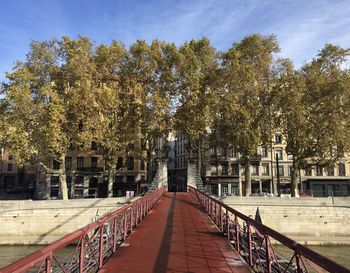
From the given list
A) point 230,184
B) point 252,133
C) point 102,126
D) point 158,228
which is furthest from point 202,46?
point 158,228

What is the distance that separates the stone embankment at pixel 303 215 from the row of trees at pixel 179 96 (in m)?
5.91

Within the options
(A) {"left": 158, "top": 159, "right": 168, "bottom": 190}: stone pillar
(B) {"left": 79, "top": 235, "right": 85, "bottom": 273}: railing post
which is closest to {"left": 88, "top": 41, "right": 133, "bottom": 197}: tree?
(A) {"left": 158, "top": 159, "right": 168, "bottom": 190}: stone pillar

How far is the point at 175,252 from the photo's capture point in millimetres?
8359

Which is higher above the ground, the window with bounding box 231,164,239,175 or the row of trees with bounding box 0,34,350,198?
the row of trees with bounding box 0,34,350,198

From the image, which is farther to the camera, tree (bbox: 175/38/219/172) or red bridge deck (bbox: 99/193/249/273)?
tree (bbox: 175/38/219/172)

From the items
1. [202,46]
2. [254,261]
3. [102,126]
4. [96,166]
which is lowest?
[254,261]

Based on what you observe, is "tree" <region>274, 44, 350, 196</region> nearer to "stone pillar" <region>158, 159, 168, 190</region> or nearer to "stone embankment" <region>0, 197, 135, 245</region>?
"stone pillar" <region>158, 159, 168, 190</region>

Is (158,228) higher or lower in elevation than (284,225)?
higher

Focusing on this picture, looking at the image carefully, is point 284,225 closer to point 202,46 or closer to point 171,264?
point 202,46

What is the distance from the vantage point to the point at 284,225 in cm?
3148

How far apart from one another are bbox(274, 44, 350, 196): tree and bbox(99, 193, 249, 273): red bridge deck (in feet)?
84.2

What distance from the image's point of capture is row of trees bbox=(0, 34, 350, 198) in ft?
110

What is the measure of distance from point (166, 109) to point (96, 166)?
55.7 ft

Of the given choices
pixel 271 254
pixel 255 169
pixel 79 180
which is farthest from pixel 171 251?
pixel 255 169
